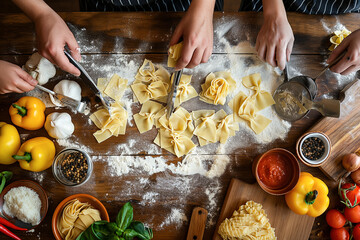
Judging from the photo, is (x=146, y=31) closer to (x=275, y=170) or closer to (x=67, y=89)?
(x=67, y=89)

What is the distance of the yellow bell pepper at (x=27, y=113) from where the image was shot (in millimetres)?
1307

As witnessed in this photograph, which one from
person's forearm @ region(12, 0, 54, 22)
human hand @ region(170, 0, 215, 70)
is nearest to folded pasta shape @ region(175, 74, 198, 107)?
human hand @ region(170, 0, 215, 70)

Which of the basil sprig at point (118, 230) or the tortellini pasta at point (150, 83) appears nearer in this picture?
the basil sprig at point (118, 230)

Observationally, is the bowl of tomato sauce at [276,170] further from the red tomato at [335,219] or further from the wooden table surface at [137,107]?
the red tomato at [335,219]

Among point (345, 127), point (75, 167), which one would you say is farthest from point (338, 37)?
point (75, 167)

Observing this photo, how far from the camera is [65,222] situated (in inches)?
49.6

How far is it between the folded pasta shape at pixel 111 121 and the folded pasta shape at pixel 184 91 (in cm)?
28

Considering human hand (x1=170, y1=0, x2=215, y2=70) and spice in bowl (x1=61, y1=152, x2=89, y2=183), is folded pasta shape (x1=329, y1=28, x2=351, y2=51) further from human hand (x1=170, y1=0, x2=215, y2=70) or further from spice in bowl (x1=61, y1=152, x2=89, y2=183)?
spice in bowl (x1=61, y1=152, x2=89, y2=183)

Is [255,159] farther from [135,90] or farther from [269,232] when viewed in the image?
Result: [135,90]

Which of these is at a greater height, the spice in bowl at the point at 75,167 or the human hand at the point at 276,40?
the human hand at the point at 276,40

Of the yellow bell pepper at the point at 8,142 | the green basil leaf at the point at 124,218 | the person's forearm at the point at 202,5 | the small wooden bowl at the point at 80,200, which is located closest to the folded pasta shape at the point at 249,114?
the person's forearm at the point at 202,5

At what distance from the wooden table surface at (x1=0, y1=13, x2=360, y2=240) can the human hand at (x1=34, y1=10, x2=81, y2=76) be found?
17cm

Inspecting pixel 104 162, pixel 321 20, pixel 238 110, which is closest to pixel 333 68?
pixel 321 20

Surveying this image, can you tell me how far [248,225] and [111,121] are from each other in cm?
82
